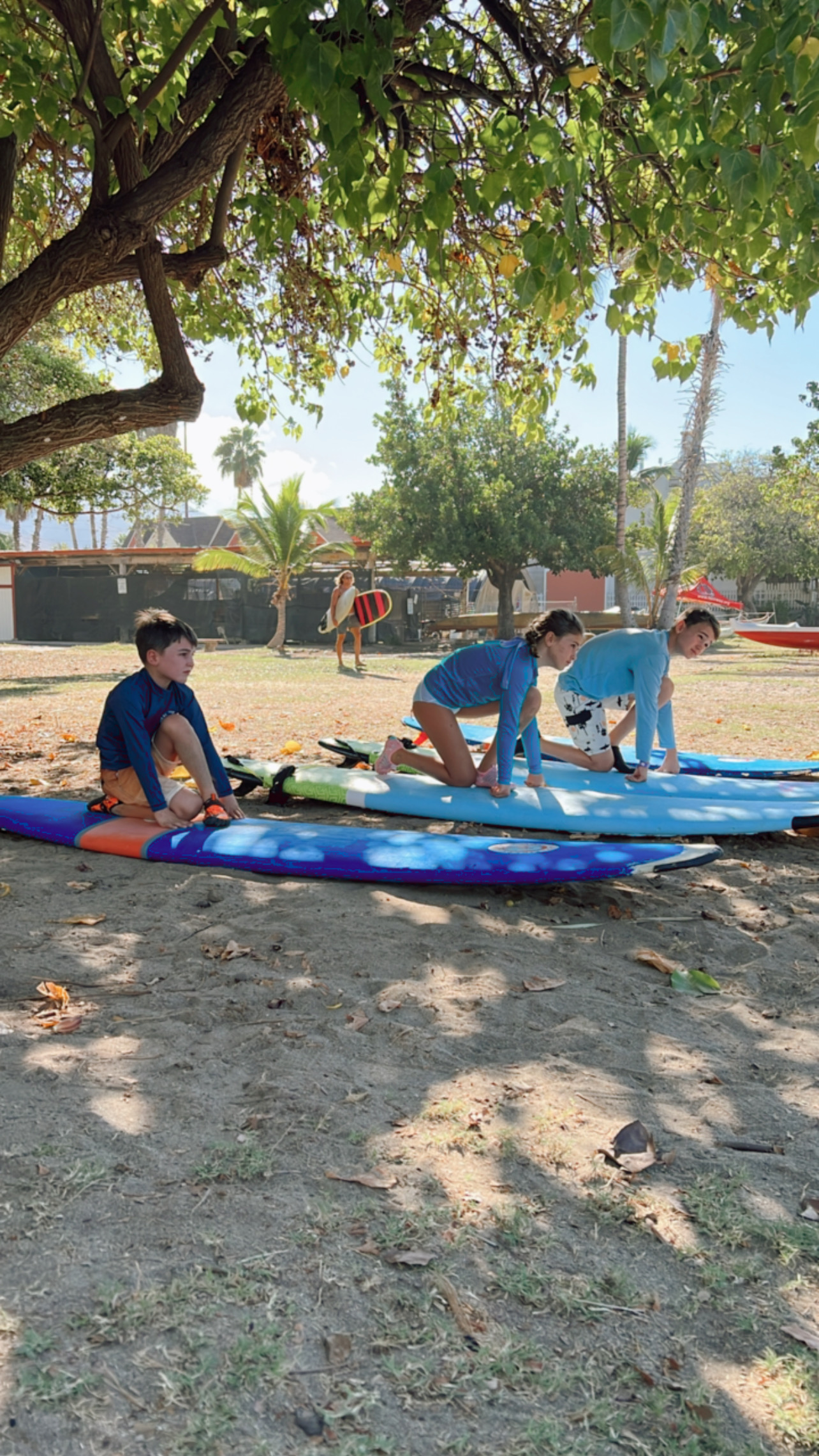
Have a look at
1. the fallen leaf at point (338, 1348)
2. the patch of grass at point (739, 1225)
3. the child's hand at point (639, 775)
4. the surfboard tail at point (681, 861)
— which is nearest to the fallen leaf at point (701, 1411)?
the patch of grass at point (739, 1225)

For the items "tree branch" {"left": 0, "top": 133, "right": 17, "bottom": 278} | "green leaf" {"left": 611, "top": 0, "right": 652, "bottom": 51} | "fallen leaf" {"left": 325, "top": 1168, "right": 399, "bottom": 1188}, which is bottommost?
"fallen leaf" {"left": 325, "top": 1168, "right": 399, "bottom": 1188}

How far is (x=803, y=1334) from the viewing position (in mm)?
1733

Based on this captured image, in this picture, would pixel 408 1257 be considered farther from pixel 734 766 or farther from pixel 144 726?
pixel 734 766

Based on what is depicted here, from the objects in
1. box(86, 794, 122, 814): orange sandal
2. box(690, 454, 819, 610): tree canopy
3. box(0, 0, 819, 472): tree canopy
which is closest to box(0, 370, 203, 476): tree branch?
box(0, 0, 819, 472): tree canopy

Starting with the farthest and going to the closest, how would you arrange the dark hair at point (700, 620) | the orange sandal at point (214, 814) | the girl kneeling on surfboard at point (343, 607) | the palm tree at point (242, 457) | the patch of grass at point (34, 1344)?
the palm tree at point (242, 457), the girl kneeling on surfboard at point (343, 607), the dark hair at point (700, 620), the orange sandal at point (214, 814), the patch of grass at point (34, 1344)

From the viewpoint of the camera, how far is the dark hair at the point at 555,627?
533 cm

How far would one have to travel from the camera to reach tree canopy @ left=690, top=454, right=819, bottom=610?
38.0 metres

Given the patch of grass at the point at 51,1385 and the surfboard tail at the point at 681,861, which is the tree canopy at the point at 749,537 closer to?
the surfboard tail at the point at 681,861

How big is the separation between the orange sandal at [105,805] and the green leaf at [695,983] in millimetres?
3045

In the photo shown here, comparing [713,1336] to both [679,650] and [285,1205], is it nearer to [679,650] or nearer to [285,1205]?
[285,1205]

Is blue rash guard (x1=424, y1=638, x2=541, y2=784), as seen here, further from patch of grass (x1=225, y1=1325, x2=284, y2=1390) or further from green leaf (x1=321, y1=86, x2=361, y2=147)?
patch of grass (x1=225, y1=1325, x2=284, y2=1390)

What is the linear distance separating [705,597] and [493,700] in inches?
1035

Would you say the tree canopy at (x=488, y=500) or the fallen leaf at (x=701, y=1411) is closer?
the fallen leaf at (x=701, y=1411)

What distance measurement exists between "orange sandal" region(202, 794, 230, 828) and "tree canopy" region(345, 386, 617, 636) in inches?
828
